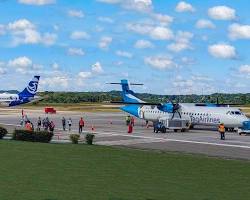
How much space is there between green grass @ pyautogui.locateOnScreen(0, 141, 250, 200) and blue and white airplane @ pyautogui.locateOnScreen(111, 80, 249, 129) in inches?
917

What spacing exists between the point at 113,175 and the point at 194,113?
35000mm

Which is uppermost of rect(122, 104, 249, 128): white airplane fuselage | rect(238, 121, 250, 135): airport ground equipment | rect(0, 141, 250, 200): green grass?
rect(122, 104, 249, 128): white airplane fuselage

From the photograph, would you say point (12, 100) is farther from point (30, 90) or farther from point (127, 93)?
point (127, 93)

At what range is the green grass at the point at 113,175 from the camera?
1612cm

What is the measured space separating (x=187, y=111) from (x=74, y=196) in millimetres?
40598

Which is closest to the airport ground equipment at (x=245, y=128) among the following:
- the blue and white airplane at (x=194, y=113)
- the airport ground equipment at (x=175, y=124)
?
the blue and white airplane at (x=194, y=113)

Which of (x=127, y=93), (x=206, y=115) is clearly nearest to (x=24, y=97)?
(x=127, y=93)

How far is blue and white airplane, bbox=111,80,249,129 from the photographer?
5091cm

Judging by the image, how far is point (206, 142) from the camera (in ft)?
128

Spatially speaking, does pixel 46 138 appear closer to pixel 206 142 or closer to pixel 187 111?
pixel 206 142

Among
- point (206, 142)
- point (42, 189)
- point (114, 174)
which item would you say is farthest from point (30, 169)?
point (206, 142)

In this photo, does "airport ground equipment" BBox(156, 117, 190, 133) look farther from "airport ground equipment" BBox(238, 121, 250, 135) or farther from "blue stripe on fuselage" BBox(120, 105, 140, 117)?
"blue stripe on fuselage" BBox(120, 105, 140, 117)

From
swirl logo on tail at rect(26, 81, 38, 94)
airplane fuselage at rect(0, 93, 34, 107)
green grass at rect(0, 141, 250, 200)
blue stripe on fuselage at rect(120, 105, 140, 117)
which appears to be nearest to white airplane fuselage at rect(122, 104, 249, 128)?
blue stripe on fuselage at rect(120, 105, 140, 117)

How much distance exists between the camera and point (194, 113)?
54.3 metres
